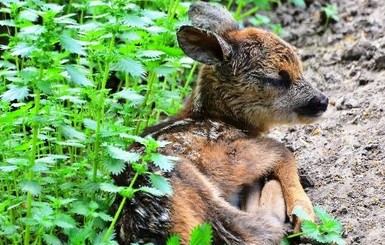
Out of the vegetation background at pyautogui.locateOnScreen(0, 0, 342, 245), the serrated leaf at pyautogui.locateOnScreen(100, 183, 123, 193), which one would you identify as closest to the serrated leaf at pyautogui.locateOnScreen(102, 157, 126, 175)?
the vegetation background at pyautogui.locateOnScreen(0, 0, 342, 245)

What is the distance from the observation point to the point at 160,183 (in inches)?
210

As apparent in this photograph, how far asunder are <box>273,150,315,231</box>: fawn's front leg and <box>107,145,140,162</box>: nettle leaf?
1389 millimetres

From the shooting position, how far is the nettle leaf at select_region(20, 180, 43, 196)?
5457 mm

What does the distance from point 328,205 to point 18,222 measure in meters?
2.20

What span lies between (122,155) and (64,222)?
529 mm

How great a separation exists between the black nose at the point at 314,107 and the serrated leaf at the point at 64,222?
7.92 ft

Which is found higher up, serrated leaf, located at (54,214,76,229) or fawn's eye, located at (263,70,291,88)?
fawn's eye, located at (263,70,291,88)

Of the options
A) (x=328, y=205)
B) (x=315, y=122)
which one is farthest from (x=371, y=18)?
(x=328, y=205)

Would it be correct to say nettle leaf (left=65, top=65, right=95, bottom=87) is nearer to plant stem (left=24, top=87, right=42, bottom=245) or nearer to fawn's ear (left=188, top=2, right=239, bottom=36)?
plant stem (left=24, top=87, right=42, bottom=245)

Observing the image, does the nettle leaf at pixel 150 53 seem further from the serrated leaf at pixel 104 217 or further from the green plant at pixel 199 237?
the green plant at pixel 199 237

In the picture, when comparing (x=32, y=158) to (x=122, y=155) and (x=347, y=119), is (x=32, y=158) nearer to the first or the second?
(x=122, y=155)

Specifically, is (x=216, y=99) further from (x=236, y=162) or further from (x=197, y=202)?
(x=197, y=202)

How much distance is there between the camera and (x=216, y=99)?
280 inches

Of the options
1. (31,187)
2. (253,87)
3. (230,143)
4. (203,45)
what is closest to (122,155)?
(31,187)
